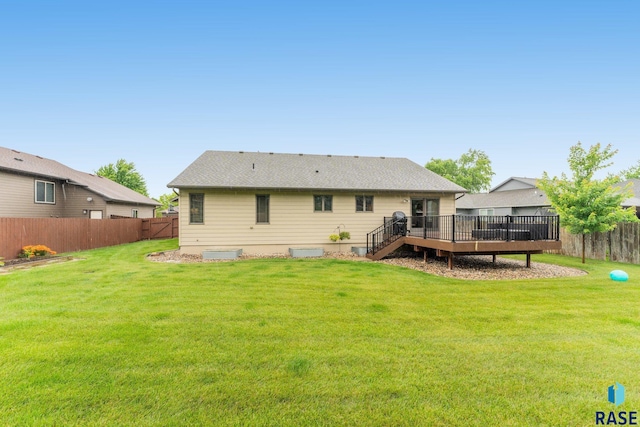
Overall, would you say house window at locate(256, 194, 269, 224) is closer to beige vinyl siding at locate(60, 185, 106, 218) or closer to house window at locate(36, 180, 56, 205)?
beige vinyl siding at locate(60, 185, 106, 218)

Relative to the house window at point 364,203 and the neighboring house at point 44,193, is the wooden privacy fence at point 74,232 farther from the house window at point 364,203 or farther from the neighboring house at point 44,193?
the house window at point 364,203

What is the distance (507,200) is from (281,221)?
2764 cm

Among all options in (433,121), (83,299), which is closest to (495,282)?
(83,299)

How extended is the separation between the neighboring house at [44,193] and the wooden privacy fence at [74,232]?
229cm

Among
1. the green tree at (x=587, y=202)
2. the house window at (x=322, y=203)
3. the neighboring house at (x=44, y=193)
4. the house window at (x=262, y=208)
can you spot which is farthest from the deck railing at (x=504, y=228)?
the neighboring house at (x=44, y=193)

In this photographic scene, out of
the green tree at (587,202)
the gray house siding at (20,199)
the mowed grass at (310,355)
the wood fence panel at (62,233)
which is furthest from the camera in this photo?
the gray house siding at (20,199)

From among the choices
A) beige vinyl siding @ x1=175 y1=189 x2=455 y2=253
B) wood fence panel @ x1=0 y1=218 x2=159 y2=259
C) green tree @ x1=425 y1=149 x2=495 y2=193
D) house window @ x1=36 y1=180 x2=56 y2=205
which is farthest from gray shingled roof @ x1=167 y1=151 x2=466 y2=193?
green tree @ x1=425 y1=149 x2=495 y2=193

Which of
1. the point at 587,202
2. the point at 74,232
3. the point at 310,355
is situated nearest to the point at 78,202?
the point at 74,232

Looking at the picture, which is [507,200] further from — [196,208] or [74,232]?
[74,232]

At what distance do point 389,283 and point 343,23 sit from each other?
15.8m

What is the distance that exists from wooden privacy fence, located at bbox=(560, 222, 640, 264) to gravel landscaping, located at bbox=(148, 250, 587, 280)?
3764 mm

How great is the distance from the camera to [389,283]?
Result: 774cm

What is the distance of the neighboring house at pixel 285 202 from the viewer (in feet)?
42.0

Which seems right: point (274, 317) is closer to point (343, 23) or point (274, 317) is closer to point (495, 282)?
point (495, 282)
